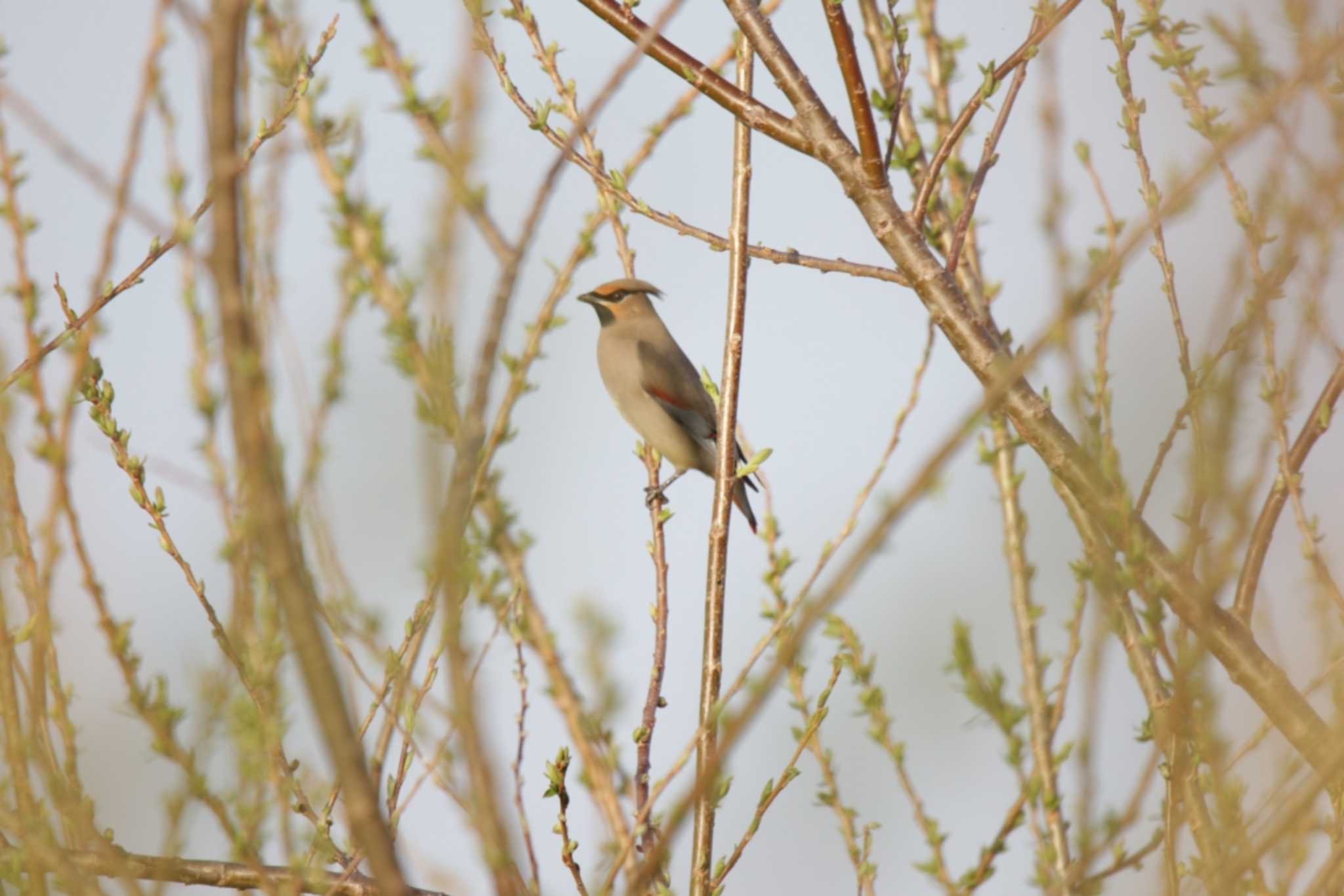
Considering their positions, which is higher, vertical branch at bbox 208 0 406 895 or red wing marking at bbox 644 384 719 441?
red wing marking at bbox 644 384 719 441

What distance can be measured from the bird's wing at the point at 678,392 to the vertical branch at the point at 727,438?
447 cm

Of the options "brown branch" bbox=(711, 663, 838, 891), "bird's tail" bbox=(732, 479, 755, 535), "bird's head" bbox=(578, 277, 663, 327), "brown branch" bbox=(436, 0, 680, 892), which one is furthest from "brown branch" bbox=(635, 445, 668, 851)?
"bird's head" bbox=(578, 277, 663, 327)

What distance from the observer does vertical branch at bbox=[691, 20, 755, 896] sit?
110 inches

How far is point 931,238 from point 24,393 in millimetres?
2076

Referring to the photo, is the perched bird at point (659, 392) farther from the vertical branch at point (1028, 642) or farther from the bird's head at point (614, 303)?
the vertical branch at point (1028, 642)

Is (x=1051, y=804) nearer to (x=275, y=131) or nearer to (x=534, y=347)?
(x=534, y=347)

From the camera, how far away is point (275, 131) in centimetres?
304

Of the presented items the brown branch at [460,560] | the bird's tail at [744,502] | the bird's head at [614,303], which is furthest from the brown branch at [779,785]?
the bird's head at [614,303]

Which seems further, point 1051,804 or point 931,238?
point 931,238

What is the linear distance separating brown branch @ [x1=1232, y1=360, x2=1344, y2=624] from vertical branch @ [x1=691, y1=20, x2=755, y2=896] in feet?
3.20

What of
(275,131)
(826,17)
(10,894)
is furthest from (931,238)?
(10,894)

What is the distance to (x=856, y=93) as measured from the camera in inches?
118

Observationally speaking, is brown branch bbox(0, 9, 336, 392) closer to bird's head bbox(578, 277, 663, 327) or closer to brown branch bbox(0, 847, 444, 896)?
brown branch bbox(0, 847, 444, 896)

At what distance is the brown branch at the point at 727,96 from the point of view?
3031 millimetres
